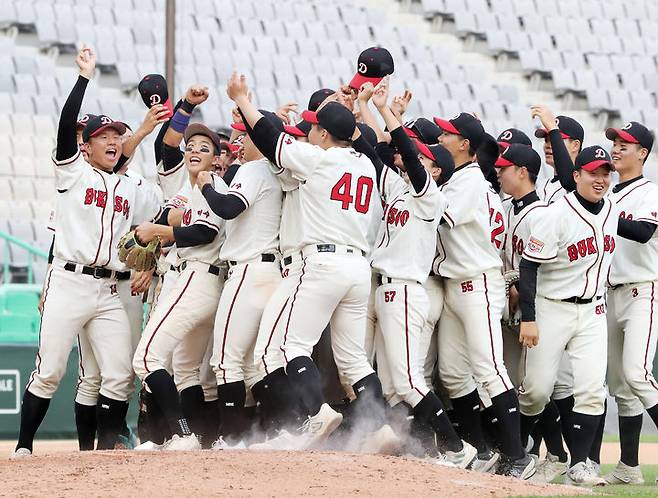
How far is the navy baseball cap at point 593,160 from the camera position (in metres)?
5.99

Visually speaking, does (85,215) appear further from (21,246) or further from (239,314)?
(21,246)

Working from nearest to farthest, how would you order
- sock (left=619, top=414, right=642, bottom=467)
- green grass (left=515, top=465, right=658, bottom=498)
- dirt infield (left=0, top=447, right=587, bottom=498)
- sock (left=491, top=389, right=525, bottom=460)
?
dirt infield (left=0, top=447, right=587, bottom=498) < green grass (left=515, top=465, right=658, bottom=498) < sock (left=491, top=389, right=525, bottom=460) < sock (left=619, top=414, right=642, bottom=467)

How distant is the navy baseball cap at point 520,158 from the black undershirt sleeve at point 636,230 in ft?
1.78

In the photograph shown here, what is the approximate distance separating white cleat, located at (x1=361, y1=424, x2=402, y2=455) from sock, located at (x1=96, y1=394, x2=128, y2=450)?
142 centimetres

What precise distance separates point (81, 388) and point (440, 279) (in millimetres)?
2000

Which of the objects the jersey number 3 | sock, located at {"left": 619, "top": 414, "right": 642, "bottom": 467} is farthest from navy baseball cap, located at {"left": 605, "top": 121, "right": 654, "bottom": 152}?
the jersey number 3

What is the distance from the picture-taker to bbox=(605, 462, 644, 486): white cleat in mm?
6367

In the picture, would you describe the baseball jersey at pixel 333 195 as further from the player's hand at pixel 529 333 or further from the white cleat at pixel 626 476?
the white cleat at pixel 626 476

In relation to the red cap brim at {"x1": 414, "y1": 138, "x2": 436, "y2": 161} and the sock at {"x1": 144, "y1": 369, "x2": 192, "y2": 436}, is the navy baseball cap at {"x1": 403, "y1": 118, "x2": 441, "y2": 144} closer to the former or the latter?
the red cap brim at {"x1": 414, "y1": 138, "x2": 436, "y2": 161}

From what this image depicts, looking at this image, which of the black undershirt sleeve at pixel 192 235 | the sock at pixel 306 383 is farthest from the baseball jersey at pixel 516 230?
the black undershirt sleeve at pixel 192 235

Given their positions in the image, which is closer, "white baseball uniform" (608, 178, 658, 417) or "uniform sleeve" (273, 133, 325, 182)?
"uniform sleeve" (273, 133, 325, 182)

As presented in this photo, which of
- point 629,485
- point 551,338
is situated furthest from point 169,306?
point 629,485

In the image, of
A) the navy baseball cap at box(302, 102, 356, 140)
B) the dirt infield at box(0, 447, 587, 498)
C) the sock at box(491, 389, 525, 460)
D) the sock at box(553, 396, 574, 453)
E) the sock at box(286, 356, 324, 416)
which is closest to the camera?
the dirt infield at box(0, 447, 587, 498)

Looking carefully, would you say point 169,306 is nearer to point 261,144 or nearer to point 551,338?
point 261,144
